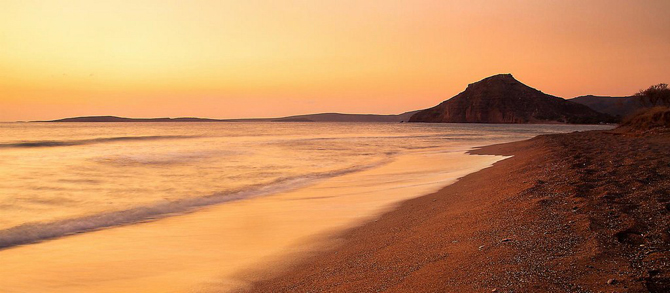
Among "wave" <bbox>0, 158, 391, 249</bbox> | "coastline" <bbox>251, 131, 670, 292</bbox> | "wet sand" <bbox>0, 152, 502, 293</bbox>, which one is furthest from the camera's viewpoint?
"wave" <bbox>0, 158, 391, 249</bbox>

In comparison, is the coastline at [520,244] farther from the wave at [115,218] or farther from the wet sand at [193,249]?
the wave at [115,218]

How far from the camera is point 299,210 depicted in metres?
8.27

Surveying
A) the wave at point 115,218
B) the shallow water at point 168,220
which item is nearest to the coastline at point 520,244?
the shallow water at point 168,220

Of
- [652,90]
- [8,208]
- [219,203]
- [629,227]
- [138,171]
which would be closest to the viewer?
[629,227]

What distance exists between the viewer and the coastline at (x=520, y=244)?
3189 mm

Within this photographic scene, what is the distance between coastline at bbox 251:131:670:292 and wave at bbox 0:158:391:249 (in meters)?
4.55

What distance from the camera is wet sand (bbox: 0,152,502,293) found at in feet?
15.3

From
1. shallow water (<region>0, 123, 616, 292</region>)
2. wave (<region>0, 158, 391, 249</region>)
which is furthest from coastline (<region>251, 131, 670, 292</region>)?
wave (<region>0, 158, 391, 249</region>)

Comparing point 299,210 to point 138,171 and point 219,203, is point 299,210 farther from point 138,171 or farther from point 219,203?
point 138,171

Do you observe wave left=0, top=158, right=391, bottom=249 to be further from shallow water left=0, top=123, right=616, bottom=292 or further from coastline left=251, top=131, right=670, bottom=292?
coastline left=251, top=131, right=670, bottom=292

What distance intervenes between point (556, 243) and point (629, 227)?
2.57 feet

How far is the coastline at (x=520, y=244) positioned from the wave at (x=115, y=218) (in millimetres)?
4551

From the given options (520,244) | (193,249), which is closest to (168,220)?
(193,249)

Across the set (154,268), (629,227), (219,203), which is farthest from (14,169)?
(629,227)
